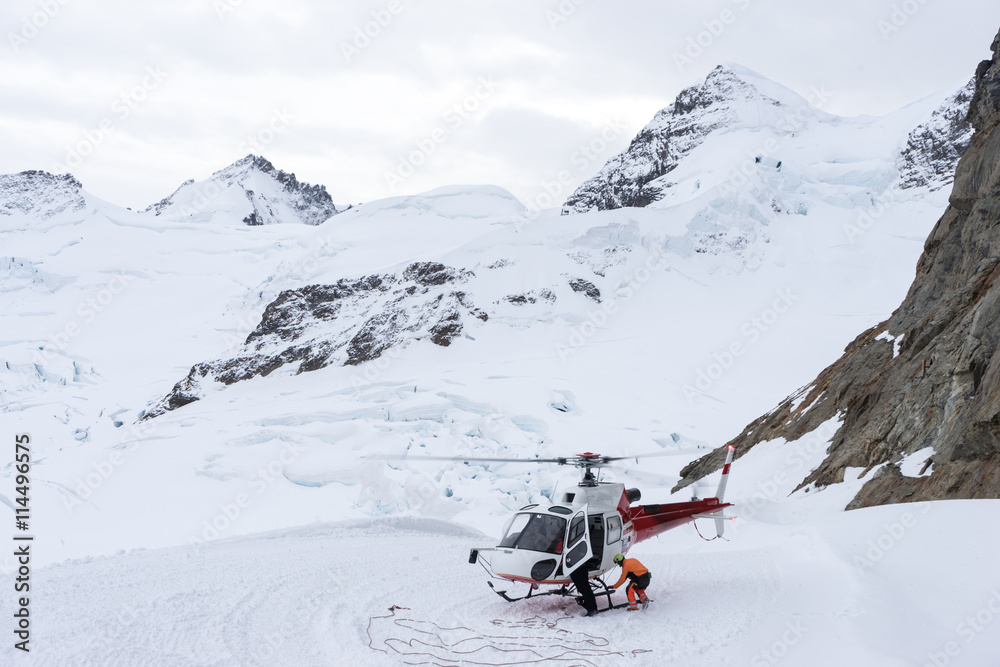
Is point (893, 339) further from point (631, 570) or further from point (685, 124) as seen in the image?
point (685, 124)

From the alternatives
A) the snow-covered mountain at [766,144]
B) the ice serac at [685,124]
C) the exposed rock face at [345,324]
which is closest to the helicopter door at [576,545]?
the exposed rock face at [345,324]

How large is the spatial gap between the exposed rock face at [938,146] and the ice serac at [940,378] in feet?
163

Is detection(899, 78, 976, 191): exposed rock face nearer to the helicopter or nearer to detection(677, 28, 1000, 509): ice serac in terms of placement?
detection(677, 28, 1000, 509): ice serac

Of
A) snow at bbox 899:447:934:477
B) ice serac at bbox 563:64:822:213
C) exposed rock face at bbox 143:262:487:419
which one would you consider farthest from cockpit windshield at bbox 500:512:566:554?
ice serac at bbox 563:64:822:213

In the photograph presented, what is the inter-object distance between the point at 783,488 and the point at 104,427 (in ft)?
132

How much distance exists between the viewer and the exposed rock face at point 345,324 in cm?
4862

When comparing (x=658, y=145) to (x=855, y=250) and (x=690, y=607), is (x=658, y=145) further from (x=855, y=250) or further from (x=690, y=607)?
(x=690, y=607)

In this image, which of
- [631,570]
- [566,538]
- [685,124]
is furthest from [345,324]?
[685,124]

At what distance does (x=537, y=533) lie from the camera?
9.00 m

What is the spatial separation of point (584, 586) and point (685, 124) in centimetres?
8093

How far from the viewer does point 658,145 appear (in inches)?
3275

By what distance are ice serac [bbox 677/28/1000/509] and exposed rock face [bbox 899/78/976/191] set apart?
49.7 metres

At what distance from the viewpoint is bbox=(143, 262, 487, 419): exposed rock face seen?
48619 millimetres

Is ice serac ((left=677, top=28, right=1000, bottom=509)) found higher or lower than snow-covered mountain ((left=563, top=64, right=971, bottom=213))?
lower
